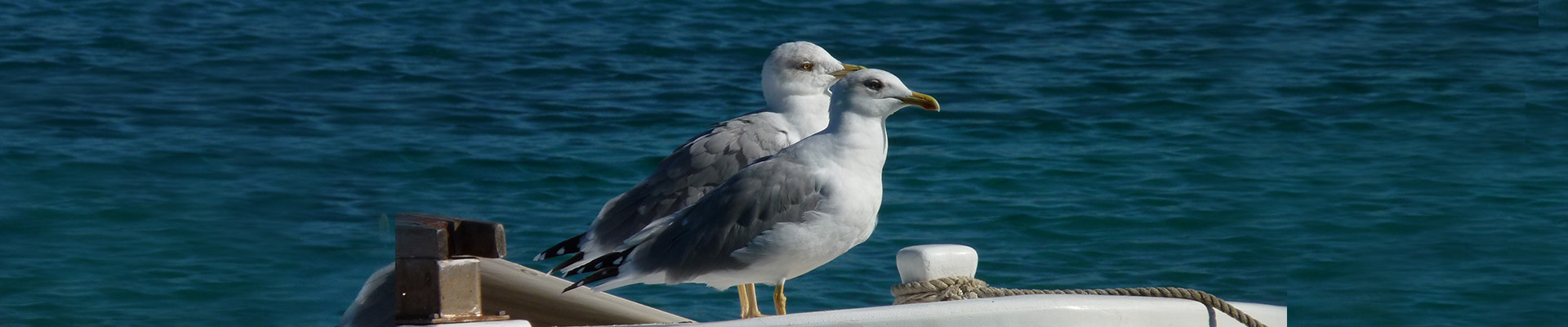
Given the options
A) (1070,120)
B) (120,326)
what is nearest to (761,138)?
(120,326)

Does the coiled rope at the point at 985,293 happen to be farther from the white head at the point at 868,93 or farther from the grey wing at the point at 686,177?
the grey wing at the point at 686,177

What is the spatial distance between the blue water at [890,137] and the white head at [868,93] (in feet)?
9.79

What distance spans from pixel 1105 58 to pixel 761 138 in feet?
24.4

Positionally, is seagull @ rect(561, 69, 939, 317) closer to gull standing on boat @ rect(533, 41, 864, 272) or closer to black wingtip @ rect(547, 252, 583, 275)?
black wingtip @ rect(547, 252, 583, 275)

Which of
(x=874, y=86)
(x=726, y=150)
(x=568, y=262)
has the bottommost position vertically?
(x=568, y=262)

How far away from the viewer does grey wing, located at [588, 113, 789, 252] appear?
4.32 metres

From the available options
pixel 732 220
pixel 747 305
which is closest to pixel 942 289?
pixel 732 220

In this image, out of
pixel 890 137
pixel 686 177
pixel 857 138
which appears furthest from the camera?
pixel 890 137

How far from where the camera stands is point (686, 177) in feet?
14.4

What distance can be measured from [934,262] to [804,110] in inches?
50.3

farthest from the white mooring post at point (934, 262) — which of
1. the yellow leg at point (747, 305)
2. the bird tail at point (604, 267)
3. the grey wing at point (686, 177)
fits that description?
the grey wing at point (686, 177)

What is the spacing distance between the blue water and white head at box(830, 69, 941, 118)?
299cm

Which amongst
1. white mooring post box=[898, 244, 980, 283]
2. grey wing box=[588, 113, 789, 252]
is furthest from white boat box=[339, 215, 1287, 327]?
grey wing box=[588, 113, 789, 252]

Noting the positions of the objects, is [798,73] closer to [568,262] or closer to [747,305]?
[747,305]
